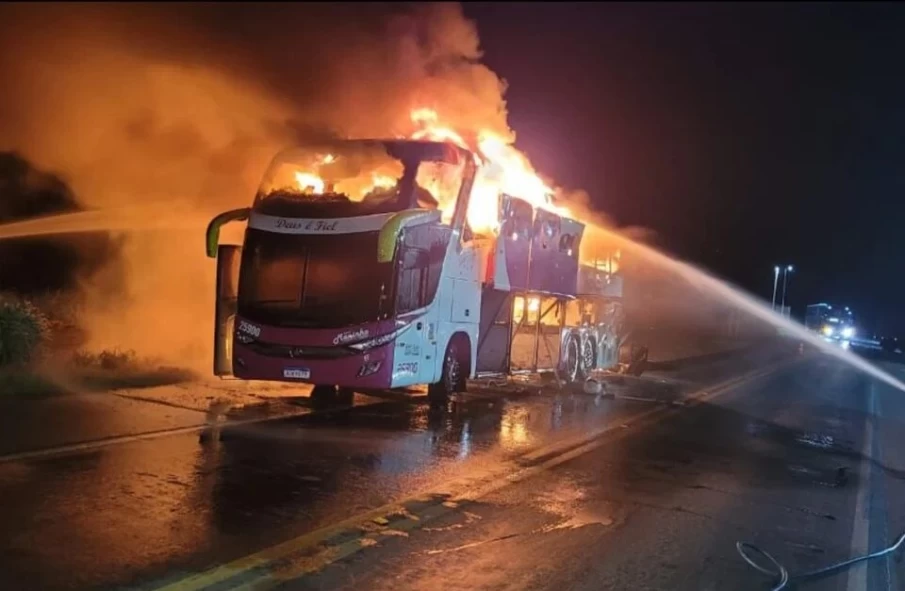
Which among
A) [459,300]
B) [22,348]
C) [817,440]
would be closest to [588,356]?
[459,300]

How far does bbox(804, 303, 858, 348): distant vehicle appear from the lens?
65.2 meters

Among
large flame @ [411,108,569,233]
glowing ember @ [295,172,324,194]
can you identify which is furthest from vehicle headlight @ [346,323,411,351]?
large flame @ [411,108,569,233]

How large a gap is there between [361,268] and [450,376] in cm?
266

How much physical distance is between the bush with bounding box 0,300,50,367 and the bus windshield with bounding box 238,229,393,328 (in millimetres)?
3309

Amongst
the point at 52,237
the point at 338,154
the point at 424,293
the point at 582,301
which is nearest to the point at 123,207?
Answer: the point at 52,237

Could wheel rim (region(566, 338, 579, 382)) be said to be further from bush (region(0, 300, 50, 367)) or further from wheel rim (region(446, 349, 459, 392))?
bush (region(0, 300, 50, 367))

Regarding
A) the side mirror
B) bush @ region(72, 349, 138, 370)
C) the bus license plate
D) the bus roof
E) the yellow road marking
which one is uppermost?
the bus roof

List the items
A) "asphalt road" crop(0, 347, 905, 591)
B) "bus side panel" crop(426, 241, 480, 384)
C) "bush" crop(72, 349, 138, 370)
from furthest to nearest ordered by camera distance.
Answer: "bush" crop(72, 349, 138, 370), "bus side panel" crop(426, 241, 480, 384), "asphalt road" crop(0, 347, 905, 591)

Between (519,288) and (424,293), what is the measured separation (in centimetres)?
322

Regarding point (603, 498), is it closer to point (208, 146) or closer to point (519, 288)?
point (519, 288)

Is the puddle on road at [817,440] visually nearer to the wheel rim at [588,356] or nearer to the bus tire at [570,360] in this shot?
the bus tire at [570,360]

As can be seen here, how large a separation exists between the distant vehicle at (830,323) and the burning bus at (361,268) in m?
57.6

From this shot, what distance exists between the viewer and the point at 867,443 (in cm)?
1270

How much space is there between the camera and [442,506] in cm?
695
